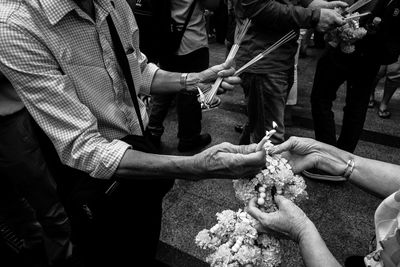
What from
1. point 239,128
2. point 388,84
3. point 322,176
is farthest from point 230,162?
point 388,84

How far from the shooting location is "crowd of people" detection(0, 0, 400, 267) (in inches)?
58.7

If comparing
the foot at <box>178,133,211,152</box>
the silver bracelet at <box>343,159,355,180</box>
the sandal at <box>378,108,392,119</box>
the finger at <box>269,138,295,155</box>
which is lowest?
the foot at <box>178,133,211,152</box>

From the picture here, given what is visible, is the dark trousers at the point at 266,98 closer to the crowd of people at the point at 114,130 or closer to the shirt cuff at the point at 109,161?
the crowd of people at the point at 114,130

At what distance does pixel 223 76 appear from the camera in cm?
227

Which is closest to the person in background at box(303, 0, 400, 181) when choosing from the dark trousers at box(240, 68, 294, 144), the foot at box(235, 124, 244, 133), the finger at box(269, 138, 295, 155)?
the dark trousers at box(240, 68, 294, 144)

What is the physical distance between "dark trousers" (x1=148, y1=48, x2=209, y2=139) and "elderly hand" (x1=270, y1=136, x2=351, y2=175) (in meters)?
1.88

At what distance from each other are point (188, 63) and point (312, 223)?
2743 millimetres

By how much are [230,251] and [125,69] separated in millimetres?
1164

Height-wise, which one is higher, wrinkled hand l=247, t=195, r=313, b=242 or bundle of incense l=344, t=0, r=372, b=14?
bundle of incense l=344, t=0, r=372, b=14

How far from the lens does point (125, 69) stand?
1829mm

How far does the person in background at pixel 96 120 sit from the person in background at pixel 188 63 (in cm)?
159

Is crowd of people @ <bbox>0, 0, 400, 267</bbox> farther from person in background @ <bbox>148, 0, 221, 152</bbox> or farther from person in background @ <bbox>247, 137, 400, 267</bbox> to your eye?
person in background @ <bbox>148, 0, 221, 152</bbox>

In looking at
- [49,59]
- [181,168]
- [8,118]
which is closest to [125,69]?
[49,59]

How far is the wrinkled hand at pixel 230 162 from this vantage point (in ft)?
4.93
